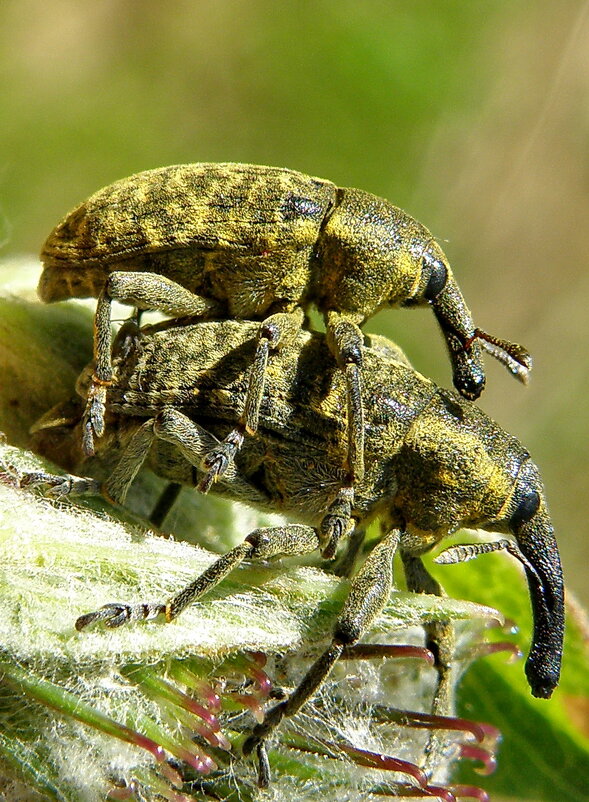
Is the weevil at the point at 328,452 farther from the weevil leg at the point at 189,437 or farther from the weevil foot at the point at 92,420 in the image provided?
the weevil foot at the point at 92,420

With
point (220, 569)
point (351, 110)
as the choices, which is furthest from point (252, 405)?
point (351, 110)

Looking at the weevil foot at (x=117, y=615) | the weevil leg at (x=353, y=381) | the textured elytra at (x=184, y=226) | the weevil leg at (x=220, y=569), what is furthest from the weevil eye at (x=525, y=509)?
the weevil foot at (x=117, y=615)

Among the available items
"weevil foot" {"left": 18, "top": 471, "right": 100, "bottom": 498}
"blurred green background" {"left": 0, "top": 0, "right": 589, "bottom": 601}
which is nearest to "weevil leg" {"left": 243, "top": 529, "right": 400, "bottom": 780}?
"weevil foot" {"left": 18, "top": 471, "right": 100, "bottom": 498}

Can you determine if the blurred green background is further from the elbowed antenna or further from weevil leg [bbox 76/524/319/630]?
weevil leg [bbox 76/524/319/630]

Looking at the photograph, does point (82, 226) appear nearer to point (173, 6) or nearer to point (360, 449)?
point (360, 449)

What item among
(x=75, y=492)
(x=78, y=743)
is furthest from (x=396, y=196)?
(x=78, y=743)

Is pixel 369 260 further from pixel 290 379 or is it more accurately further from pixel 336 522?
pixel 336 522
